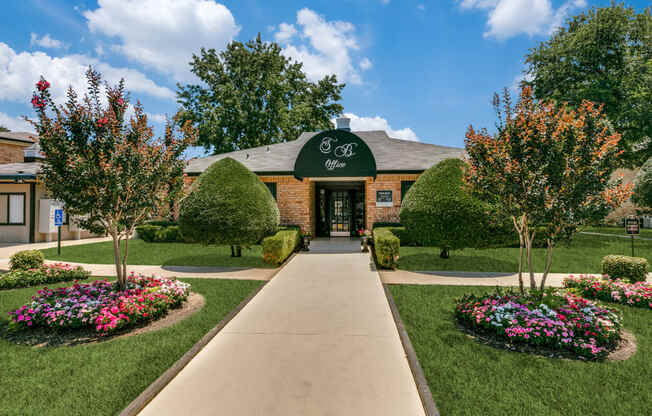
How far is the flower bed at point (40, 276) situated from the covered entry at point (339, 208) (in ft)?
40.1

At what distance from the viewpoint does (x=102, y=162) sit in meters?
5.46

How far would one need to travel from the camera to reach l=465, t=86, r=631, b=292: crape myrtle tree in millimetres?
5062

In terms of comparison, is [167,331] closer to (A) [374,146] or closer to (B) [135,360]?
(B) [135,360]

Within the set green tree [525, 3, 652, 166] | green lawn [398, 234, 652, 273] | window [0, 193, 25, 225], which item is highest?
green tree [525, 3, 652, 166]

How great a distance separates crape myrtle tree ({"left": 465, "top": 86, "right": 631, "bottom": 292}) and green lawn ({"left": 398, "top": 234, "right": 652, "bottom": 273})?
5.05 meters

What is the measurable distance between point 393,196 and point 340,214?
448 cm

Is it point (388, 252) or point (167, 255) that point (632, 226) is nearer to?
point (388, 252)

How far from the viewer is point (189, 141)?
22.6 ft

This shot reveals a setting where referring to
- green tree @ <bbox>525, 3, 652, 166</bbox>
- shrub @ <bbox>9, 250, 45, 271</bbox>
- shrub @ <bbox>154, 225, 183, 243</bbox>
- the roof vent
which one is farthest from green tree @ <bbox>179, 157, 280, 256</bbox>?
green tree @ <bbox>525, 3, 652, 166</bbox>

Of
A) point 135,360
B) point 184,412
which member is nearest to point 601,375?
point 184,412

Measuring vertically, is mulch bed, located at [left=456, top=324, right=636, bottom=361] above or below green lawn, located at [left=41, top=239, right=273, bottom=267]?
below

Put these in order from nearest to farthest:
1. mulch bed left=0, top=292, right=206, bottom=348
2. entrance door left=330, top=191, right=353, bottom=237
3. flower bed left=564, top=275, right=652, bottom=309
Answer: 1. mulch bed left=0, top=292, right=206, bottom=348
2. flower bed left=564, top=275, right=652, bottom=309
3. entrance door left=330, top=191, right=353, bottom=237

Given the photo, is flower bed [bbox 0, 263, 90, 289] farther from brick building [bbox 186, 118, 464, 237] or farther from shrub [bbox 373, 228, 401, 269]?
shrub [bbox 373, 228, 401, 269]

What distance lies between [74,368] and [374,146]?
18.2 m
